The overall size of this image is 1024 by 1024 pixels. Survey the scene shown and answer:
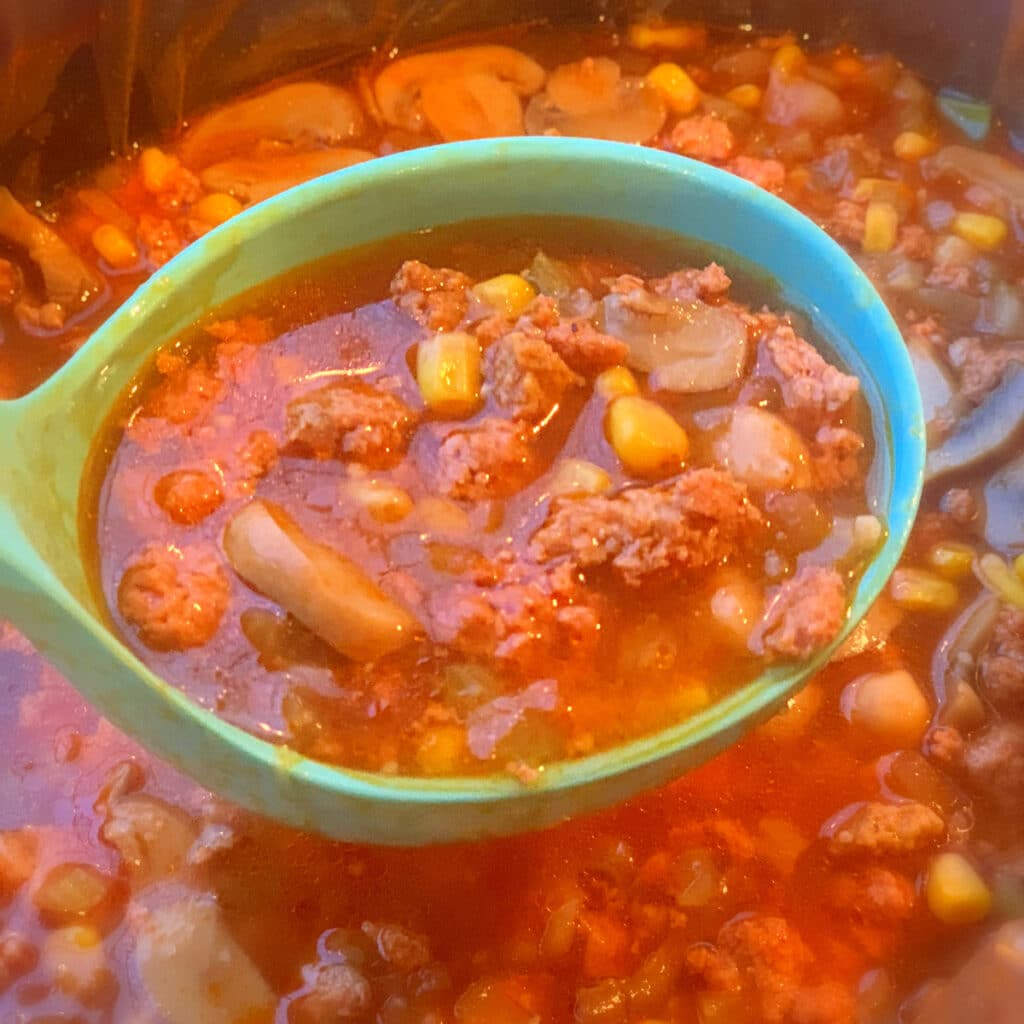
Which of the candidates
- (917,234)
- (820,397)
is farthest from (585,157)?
(917,234)

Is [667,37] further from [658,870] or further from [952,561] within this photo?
[658,870]

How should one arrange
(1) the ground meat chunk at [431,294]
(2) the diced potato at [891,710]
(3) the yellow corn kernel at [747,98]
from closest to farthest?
(1) the ground meat chunk at [431,294]
(2) the diced potato at [891,710]
(3) the yellow corn kernel at [747,98]

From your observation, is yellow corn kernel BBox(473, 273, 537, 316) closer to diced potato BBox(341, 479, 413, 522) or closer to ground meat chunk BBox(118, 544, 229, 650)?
diced potato BBox(341, 479, 413, 522)

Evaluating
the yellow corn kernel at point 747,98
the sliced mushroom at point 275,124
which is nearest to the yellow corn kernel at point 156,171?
the sliced mushroom at point 275,124

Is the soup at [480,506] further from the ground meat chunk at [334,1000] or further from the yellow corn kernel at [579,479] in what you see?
→ the ground meat chunk at [334,1000]

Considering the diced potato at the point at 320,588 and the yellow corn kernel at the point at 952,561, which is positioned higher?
the diced potato at the point at 320,588

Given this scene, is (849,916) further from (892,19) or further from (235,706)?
(892,19)

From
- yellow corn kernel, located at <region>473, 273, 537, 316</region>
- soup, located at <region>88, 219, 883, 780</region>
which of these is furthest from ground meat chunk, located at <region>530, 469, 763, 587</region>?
yellow corn kernel, located at <region>473, 273, 537, 316</region>
